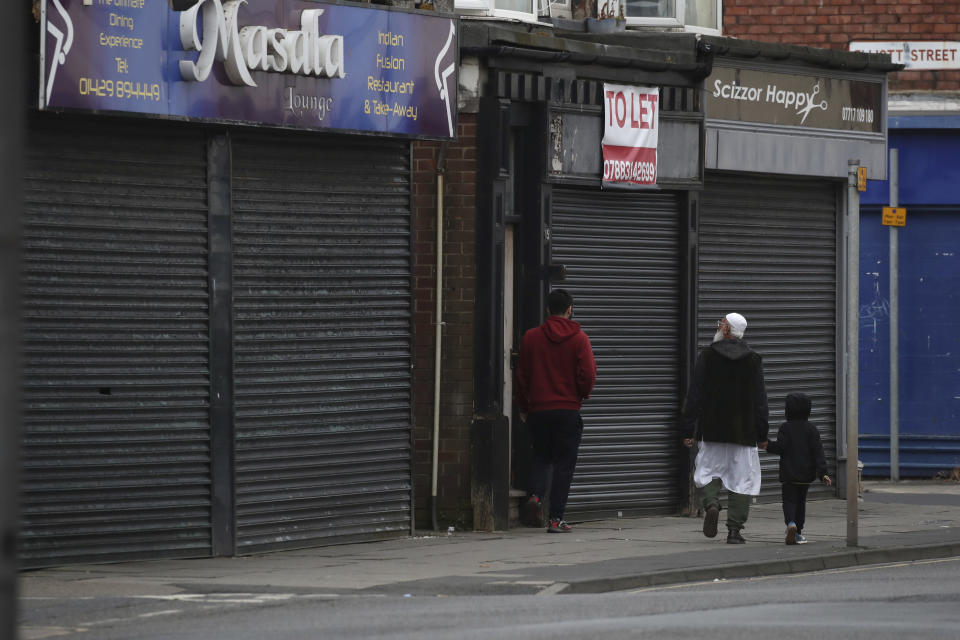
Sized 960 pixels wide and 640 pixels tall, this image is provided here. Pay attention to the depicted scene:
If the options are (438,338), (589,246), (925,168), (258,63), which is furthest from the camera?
(925,168)

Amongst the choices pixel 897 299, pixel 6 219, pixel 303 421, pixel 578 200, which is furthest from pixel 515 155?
pixel 6 219

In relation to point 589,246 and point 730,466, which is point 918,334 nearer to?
point 589,246

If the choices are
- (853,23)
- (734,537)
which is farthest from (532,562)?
(853,23)

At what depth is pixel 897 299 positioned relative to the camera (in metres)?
20.7

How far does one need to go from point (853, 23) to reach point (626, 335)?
6784mm

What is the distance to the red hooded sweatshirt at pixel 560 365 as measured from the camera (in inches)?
568

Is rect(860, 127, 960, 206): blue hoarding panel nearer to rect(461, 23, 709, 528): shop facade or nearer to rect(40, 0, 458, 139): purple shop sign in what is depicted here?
rect(461, 23, 709, 528): shop facade

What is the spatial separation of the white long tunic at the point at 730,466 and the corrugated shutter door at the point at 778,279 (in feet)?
10.0

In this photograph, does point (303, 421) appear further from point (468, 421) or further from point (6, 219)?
point (6, 219)

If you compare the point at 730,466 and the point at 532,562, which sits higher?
the point at 730,466

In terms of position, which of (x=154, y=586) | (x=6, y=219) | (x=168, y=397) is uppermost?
(x=6, y=219)

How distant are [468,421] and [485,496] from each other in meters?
0.63

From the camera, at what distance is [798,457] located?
1362 cm

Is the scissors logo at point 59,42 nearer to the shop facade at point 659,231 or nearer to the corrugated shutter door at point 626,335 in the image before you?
the shop facade at point 659,231
